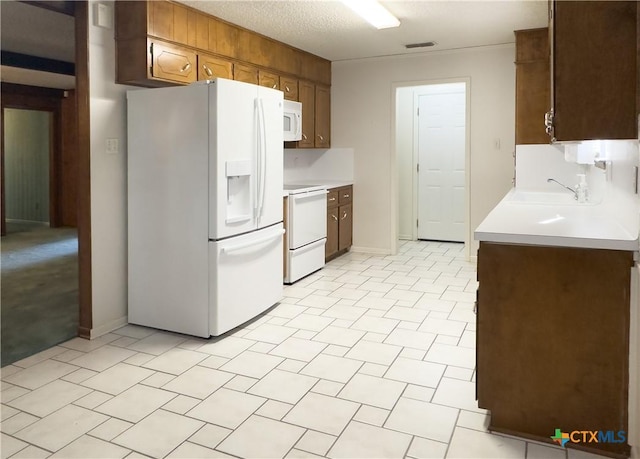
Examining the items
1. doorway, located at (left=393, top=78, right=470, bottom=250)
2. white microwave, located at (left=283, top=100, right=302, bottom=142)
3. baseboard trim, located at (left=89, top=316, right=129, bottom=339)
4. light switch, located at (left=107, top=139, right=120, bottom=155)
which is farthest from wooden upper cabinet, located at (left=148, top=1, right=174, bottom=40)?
doorway, located at (left=393, top=78, right=470, bottom=250)

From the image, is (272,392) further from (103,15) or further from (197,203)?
(103,15)

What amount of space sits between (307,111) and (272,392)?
12.5ft

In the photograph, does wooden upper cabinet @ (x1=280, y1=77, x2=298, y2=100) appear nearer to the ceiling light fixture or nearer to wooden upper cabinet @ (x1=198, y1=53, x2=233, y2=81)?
wooden upper cabinet @ (x1=198, y1=53, x2=233, y2=81)

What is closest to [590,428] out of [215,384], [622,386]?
[622,386]

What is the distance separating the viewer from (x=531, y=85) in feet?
15.2

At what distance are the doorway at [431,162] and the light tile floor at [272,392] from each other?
130 inches

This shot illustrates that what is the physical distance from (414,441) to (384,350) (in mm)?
1034

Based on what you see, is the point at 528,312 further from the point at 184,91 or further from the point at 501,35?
the point at 501,35

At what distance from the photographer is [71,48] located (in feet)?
19.9

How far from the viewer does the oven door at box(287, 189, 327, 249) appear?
475 centimetres

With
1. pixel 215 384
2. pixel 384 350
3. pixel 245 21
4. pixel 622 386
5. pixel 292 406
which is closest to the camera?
pixel 622 386

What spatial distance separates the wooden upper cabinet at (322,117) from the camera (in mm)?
5949

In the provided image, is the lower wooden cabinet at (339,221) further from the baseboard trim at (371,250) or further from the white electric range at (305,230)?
the white electric range at (305,230)

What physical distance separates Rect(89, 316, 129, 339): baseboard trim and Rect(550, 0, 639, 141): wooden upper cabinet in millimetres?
3007
